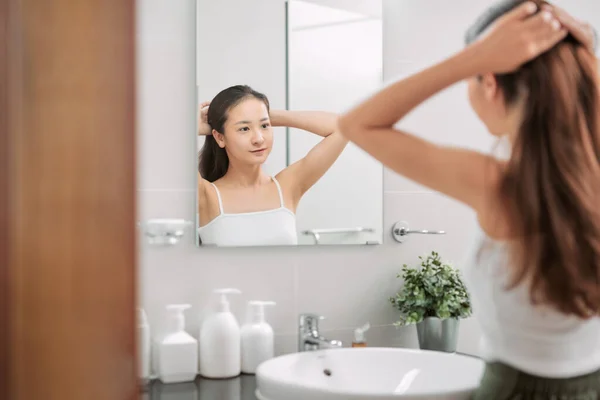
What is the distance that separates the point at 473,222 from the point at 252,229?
75cm

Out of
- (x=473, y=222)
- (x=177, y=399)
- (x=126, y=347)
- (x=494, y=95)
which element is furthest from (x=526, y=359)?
(x=473, y=222)

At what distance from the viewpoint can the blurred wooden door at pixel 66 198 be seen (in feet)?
1.06

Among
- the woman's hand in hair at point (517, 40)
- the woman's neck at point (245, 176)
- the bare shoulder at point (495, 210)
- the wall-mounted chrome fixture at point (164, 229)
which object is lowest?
the wall-mounted chrome fixture at point (164, 229)

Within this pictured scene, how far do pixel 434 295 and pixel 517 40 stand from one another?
867 millimetres

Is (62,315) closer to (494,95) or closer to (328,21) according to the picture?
(494,95)

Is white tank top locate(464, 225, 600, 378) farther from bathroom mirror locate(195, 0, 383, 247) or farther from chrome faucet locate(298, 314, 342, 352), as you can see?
bathroom mirror locate(195, 0, 383, 247)

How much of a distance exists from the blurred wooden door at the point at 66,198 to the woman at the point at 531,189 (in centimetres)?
81

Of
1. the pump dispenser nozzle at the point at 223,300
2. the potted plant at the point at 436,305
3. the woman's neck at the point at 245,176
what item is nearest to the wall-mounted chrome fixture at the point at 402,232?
the potted plant at the point at 436,305

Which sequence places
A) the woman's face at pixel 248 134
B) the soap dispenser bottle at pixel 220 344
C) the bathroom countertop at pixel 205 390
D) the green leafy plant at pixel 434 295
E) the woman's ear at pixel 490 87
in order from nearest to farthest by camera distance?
1. the woman's ear at pixel 490 87
2. the bathroom countertop at pixel 205 390
3. the soap dispenser bottle at pixel 220 344
4. the woman's face at pixel 248 134
5. the green leafy plant at pixel 434 295

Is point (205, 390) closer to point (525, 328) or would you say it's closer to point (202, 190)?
point (202, 190)

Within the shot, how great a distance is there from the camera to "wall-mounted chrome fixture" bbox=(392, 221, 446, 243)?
191 centimetres

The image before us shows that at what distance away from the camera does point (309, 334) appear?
1.65 m

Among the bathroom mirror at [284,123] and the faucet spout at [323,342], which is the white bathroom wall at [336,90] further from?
the faucet spout at [323,342]

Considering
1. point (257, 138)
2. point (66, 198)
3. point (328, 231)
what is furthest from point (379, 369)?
point (66, 198)
